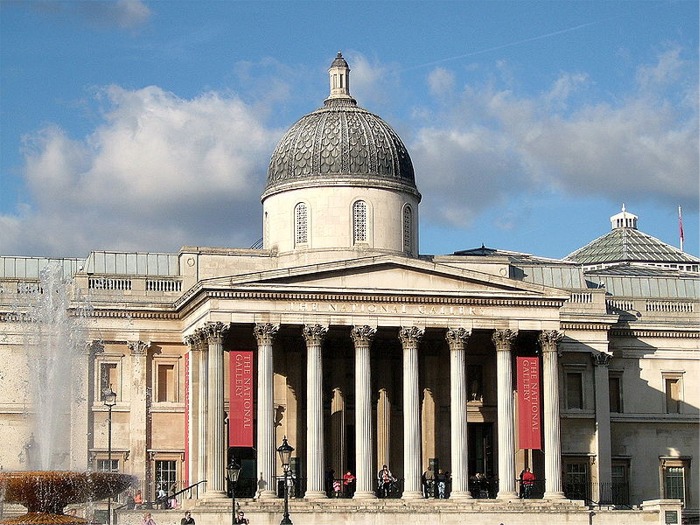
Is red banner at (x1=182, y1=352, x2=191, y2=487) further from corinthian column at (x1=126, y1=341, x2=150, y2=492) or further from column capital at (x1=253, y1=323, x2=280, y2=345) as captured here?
column capital at (x1=253, y1=323, x2=280, y2=345)

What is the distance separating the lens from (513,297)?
70562mm

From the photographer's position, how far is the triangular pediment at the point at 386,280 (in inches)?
2685

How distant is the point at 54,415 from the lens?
181 feet

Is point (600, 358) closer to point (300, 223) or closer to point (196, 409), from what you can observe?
point (300, 223)

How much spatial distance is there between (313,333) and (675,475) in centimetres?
2413

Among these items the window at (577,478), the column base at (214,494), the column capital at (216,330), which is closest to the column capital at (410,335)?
the column capital at (216,330)

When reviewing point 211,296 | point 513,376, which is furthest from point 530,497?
point 211,296

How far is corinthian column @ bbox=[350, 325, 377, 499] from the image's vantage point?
224 ft

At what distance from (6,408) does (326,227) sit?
17.1 meters

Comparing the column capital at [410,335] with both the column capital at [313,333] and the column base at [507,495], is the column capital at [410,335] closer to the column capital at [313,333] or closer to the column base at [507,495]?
the column capital at [313,333]

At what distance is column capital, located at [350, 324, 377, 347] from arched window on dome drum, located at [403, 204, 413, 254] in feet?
25.6

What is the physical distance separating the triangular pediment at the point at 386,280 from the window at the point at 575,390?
32.8ft

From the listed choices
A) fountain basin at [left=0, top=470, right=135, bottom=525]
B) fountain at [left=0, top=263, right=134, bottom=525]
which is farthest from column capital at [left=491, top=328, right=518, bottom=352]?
fountain basin at [left=0, top=470, right=135, bottom=525]

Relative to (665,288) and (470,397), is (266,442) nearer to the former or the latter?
(470,397)
